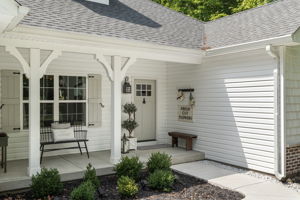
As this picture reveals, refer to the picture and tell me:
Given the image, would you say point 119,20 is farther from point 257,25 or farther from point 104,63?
point 257,25

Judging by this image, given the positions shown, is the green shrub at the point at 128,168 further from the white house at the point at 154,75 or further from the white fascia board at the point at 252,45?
the white fascia board at the point at 252,45

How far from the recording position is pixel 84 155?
6.66m

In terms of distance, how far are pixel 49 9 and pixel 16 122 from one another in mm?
2621

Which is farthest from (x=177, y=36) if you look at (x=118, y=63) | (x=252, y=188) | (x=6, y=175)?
(x=6, y=175)

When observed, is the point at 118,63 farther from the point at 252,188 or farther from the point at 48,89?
the point at 252,188

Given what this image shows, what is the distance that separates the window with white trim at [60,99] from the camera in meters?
6.52

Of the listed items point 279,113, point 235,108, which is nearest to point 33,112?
point 235,108

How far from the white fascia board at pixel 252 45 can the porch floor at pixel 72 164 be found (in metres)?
2.62

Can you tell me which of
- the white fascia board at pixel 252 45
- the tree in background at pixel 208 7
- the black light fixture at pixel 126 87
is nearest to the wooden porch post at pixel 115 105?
the black light fixture at pixel 126 87

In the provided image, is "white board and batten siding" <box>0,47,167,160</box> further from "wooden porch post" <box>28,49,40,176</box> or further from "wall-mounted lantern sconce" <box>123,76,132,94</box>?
"wooden porch post" <box>28,49,40,176</box>

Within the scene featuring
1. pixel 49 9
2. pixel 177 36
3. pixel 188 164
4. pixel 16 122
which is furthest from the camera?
pixel 177 36

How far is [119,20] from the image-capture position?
→ 6555 millimetres

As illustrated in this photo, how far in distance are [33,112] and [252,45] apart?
14.7 ft

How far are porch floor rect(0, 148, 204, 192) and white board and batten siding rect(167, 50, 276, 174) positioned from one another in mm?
697
